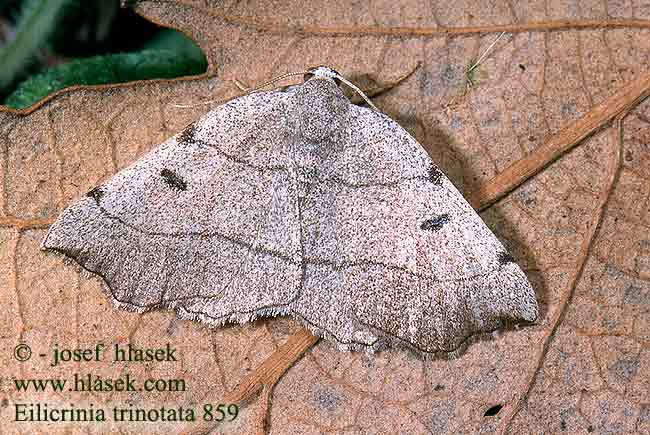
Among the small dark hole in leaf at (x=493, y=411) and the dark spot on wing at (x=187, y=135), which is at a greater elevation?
the dark spot on wing at (x=187, y=135)

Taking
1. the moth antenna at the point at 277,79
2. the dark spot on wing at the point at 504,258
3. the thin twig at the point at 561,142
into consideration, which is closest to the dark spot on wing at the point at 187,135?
the moth antenna at the point at 277,79

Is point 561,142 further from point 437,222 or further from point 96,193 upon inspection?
point 96,193

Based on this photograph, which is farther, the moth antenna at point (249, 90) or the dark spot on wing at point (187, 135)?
the moth antenna at point (249, 90)

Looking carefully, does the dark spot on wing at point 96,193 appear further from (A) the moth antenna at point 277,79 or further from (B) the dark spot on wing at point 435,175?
(B) the dark spot on wing at point 435,175

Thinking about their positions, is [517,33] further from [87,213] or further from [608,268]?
[87,213]

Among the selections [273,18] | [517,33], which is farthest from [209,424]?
[517,33]

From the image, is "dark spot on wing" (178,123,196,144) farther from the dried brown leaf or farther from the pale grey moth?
the dried brown leaf

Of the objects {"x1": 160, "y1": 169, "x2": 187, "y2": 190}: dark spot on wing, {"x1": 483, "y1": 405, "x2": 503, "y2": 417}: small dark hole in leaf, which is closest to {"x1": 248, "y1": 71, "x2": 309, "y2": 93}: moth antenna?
{"x1": 160, "y1": 169, "x2": 187, "y2": 190}: dark spot on wing

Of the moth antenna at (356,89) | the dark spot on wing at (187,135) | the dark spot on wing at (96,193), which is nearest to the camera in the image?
the dark spot on wing at (96,193)
